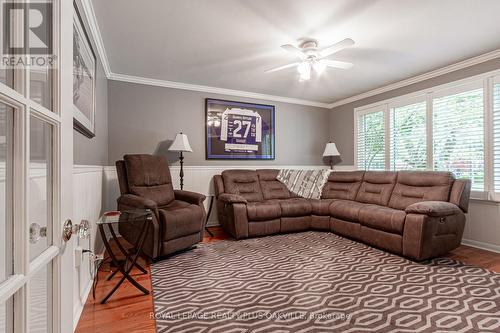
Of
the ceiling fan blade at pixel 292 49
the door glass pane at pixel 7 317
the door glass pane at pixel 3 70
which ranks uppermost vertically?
the ceiling fan blade at pixel 292 49

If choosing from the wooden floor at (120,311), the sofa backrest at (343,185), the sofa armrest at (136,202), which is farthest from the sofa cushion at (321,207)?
the sofa armrest at (136,202)

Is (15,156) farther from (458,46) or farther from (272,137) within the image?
(272,137)

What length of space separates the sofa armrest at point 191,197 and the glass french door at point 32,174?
2349mm

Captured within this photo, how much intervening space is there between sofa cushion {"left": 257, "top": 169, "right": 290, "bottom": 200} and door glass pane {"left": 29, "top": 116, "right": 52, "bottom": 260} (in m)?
3.61

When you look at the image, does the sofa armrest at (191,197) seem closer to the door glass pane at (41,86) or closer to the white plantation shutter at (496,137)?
the door glass pane at (41,86)

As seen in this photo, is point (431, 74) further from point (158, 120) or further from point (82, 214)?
point (82, 214)

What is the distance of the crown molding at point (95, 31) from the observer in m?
2.10

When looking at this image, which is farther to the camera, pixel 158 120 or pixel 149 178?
pixel 158 120

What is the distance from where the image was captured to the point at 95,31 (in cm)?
247

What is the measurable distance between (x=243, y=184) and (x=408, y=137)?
2.66 metres

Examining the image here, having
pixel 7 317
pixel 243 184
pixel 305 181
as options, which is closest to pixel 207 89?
pixel 243 184

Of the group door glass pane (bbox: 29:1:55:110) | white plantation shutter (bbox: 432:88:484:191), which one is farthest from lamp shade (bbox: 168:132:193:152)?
white plantation shutter (bbox: 432:88:484:191)

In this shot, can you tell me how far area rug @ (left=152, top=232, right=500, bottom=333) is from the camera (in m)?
1.63

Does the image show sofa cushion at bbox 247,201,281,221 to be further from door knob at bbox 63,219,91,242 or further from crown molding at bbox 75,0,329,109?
door knob at bbox 63,219,91,242
